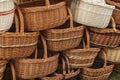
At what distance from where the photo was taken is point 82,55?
8.70 feet

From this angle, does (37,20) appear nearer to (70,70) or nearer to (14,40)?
(14,40)

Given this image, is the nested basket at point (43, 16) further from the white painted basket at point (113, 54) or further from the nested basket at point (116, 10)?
the white painted basket at point (113, 54)

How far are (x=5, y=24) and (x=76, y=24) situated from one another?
92 cm

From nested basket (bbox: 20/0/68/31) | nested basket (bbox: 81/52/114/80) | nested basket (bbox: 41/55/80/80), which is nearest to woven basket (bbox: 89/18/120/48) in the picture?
nested basket (bbox: 81/52/114/80)

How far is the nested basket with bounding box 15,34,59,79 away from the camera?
2.38 metres

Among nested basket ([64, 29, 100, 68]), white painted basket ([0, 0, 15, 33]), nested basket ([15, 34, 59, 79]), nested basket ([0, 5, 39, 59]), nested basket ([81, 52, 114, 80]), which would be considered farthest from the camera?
nested basket ([81, 52, 114, 80])

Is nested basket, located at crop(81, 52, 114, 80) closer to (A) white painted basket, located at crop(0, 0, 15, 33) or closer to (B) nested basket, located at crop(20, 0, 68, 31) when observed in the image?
(B) nested basket, located at crop(20, 0, 68, 31)

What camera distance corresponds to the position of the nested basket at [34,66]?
2.38 m

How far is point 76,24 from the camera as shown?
9.23 ft

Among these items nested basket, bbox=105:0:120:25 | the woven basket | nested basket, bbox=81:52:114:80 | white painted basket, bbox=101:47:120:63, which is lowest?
nested basket, bbox=81:52:114:80

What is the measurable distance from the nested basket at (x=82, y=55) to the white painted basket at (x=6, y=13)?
73 cm

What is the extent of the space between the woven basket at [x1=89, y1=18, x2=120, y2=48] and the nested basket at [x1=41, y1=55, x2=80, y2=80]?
0.33m

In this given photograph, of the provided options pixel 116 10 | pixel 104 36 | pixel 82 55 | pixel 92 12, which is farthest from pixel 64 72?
pixel 116 10

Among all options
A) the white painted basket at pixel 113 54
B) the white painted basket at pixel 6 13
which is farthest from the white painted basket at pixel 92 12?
the white painted basket at pixel 6 13
